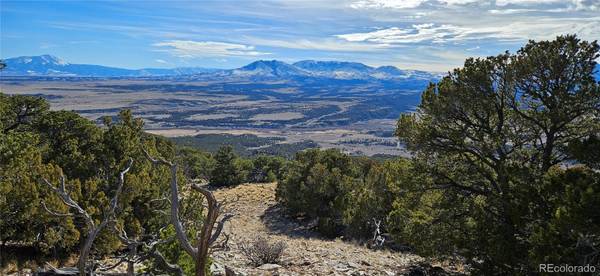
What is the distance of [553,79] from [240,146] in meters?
169

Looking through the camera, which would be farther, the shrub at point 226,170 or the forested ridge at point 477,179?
the shrub at point 226,170

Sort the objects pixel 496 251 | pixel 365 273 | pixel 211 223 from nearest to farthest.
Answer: pixel 211 223 < pixel 496 251 < pixel 365 273

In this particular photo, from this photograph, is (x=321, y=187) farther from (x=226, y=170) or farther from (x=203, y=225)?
(x=203, y=225)

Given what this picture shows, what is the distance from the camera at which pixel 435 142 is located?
13664mm

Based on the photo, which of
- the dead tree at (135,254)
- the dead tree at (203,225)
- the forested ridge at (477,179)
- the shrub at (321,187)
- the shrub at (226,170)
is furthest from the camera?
the shrub at (226,170)

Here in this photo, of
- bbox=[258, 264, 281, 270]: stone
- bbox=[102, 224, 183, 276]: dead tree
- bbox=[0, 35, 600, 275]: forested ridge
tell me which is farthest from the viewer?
bbox=[258, 264, 281, 270]: stone

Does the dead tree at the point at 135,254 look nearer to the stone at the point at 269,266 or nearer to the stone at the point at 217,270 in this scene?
the stone at the point at 217,270

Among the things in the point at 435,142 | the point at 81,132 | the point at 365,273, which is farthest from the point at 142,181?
the point at 435,142

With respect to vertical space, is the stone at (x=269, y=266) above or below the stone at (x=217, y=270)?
below

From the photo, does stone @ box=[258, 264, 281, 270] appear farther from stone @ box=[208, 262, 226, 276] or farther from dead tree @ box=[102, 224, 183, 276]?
dead tree @ box=[102, 224, 183, 276]

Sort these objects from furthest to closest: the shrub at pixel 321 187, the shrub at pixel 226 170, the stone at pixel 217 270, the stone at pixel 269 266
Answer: the shrub at pixel 226 170 → the shrub at pixel 321 187 → the stone at pixel 269 266 → the stone at pixel 217 270

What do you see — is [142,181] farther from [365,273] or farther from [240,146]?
[240,146]

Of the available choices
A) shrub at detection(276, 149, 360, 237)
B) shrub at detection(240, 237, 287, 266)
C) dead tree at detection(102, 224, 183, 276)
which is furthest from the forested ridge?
shrub at detection(276, 149, 360, 237)

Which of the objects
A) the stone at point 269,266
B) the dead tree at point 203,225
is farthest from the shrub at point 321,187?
the dead tree at point 203,225
